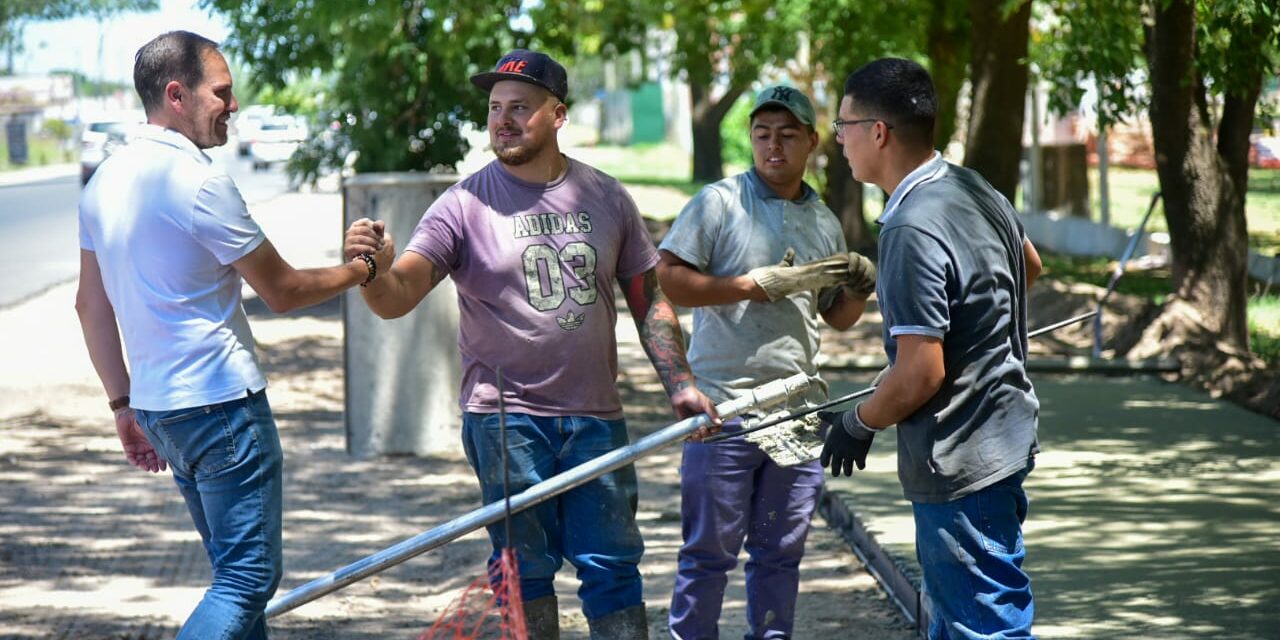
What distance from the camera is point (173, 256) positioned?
375 cm

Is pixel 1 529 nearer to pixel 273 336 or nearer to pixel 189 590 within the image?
pixel 189 590

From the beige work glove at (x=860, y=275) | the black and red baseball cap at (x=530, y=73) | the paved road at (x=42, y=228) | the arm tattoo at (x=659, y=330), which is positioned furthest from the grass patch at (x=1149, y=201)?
the black and red baseball cap at (x=530, y=73)

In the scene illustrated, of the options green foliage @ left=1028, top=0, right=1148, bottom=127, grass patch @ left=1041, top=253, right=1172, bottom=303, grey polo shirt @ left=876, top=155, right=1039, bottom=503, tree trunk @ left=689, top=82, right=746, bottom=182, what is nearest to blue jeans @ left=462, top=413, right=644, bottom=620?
grey polo shirt @ left=876, top=155, right=1039, bottom=503

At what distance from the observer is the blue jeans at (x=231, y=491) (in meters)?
3.79

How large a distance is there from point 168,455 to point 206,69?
967 millimetres

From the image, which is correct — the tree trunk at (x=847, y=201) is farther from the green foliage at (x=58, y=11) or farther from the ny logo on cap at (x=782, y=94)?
the green foliage at (x=58, y=11)

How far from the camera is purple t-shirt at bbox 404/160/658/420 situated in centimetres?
423

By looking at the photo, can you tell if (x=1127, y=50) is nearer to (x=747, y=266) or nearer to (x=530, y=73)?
(x=747, y=266)

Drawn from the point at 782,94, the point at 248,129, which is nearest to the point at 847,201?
the point at 782,94

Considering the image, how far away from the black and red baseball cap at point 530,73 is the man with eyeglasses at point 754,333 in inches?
26.0

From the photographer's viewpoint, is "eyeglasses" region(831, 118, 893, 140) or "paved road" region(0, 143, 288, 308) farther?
"paved road" region(0, 143, 288, 308)

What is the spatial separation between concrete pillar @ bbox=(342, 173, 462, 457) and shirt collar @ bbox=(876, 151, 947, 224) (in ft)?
17.2

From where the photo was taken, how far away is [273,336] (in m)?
13.4

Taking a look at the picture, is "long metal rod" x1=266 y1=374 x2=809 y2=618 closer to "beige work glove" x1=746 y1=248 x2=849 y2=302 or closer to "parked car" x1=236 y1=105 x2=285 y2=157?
"beige work glove" x1=746 y1=248 x2=849 y2=302
